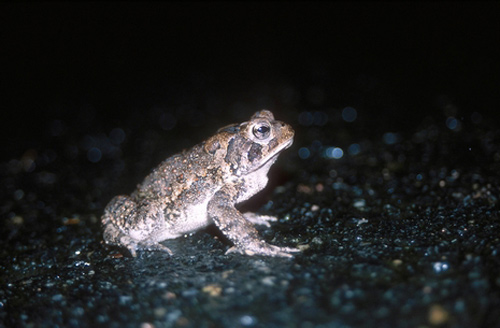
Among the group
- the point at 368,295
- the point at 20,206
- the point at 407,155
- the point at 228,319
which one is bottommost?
the point at 228,319

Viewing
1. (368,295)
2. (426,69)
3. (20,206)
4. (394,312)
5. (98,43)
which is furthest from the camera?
(98,43)

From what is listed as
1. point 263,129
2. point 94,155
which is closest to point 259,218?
point 263,129

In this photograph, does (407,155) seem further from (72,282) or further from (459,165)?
(72,282)

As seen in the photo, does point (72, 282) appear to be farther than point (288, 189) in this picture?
No

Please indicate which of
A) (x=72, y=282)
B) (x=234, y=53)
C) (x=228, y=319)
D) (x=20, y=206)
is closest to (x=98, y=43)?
(x=234, y=53)

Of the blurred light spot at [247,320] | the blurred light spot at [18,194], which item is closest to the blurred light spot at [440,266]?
the blurred light spot at [247,320]

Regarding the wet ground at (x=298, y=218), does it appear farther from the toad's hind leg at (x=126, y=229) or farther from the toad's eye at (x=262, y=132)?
the toad's eye at (x=262, y=132)

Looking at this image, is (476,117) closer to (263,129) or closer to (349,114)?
(349,114)
